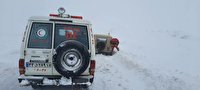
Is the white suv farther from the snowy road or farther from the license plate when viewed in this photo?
the snowy road

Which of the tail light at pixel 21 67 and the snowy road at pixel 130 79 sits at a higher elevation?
the tail light at pixel 21 67

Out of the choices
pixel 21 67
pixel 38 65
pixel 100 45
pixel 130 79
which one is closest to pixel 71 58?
pixel 38 65

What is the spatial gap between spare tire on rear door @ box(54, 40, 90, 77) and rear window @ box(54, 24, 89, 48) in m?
0.53

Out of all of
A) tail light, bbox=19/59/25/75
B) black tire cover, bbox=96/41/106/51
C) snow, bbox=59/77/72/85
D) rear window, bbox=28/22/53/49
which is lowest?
snow, bbox=59/77/72/85

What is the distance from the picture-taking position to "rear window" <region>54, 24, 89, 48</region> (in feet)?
22.1

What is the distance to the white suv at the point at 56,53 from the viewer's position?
6246 millimetres

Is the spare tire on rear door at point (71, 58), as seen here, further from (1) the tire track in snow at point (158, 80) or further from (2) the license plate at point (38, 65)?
(1) the tire track in snow at point (158, 80)

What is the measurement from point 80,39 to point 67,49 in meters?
0.78

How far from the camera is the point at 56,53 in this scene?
620 cm

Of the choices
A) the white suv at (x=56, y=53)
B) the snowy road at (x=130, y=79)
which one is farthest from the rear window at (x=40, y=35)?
the snowy road at (x=130, y=79)

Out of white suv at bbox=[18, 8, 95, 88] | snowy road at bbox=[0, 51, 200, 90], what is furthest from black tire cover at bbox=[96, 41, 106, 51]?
white suv at bbox=[18, 8, 95, 88]

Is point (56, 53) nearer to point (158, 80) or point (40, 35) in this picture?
point (40, 35)

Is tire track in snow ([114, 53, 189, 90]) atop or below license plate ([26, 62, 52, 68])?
below

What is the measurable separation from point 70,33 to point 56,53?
849mm
